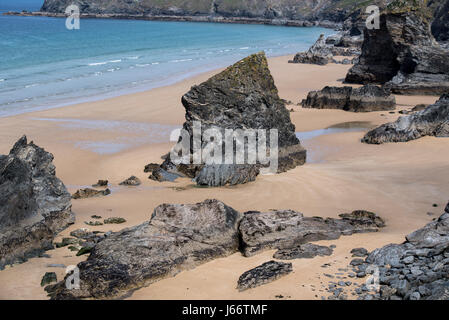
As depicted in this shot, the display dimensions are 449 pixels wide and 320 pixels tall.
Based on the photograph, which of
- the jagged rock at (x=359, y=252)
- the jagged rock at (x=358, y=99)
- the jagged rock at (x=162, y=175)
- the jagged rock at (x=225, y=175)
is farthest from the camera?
the jagged rock at (x=358, y=99)

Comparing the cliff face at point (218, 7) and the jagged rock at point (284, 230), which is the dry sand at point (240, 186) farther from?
the cliff face at point (218, 7)

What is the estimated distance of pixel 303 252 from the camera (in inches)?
365

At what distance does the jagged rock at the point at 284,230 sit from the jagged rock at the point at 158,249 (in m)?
0.29

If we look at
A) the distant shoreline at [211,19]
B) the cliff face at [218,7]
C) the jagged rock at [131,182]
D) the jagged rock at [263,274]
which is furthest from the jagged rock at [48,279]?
the cliff face at [218,7]

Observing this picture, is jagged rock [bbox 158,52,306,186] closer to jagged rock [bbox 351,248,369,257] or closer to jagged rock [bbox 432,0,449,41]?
jagged rock [bbox 351,248,369,257]

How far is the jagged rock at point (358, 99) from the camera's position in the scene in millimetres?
25828

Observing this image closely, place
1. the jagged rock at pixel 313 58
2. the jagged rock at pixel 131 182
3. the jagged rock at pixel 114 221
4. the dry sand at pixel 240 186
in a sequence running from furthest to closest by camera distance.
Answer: the jagged rock at pixel 313 58, the jagged rock at pixel 131 182, the jagged rock at pixel 114 221, the dry sand at pixel 240 186

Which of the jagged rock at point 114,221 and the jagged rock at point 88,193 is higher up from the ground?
the jagged rock at point 114,221

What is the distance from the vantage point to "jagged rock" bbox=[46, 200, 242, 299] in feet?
27.3

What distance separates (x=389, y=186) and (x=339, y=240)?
4891 mm

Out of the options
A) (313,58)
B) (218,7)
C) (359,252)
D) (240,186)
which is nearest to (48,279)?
(359,252)

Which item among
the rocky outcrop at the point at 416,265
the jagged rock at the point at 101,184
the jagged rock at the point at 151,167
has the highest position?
the rocky outcrop at the point at 416,265

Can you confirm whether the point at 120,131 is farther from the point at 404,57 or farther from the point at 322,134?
the point at 404,57
